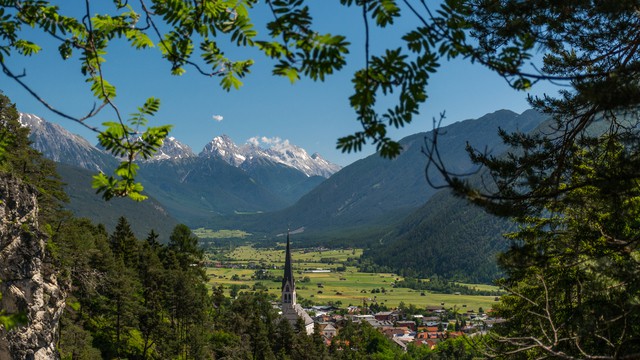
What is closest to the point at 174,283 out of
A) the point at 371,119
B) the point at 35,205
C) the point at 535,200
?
the point at 35,205

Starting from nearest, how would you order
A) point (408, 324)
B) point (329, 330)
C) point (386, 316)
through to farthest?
point (329, 330), point (408, 324), point (386, 316)

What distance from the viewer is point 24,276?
2555 cm

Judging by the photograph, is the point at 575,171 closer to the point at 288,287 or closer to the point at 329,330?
the point at 288,287

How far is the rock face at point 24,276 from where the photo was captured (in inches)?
964

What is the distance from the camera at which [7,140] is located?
4871 millimetres

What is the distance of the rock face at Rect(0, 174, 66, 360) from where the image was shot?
964 inches

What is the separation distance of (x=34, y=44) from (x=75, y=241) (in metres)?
31.9

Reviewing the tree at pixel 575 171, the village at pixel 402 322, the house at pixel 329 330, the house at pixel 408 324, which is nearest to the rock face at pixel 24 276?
the tree at pixel 575 171

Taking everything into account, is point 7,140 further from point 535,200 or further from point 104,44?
point 535,200

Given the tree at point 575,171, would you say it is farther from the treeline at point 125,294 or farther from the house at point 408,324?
the house at point 408,324

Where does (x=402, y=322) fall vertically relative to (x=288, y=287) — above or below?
below

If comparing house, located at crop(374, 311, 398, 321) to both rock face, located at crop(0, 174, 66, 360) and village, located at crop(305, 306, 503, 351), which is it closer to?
village, located at crop(305, 306, 503, 351)

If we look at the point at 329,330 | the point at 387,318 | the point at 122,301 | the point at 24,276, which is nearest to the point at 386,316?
the point at 387,318

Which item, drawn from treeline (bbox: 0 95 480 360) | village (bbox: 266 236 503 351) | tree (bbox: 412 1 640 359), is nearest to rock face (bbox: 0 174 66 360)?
treeline (bbox: 0 95 480 360)
